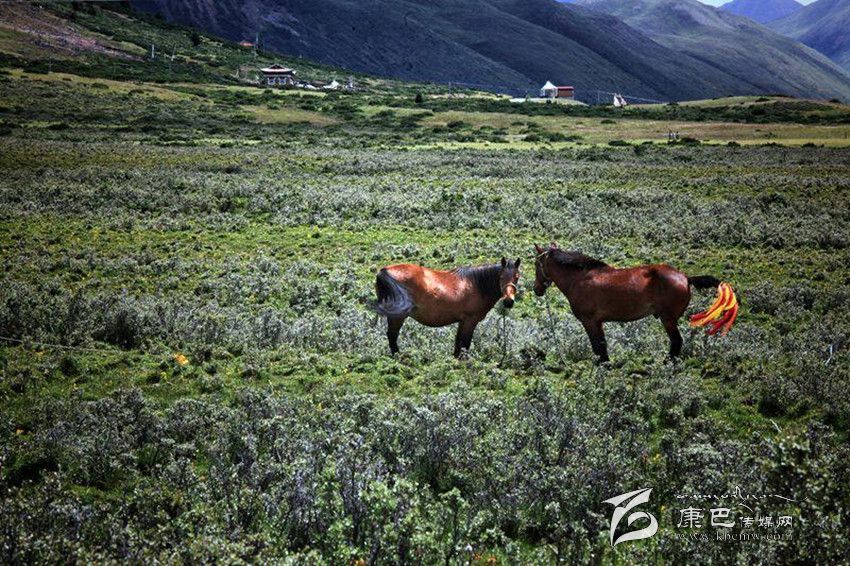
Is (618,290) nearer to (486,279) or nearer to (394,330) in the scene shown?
(486,279)

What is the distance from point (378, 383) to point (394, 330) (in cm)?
142

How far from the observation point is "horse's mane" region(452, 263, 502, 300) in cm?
1209

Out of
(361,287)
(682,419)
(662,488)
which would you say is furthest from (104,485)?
(361,287)

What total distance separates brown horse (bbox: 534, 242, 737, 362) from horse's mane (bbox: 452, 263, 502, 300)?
94 cm

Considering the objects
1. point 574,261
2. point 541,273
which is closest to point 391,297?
point 541,273

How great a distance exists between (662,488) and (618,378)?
375 cm

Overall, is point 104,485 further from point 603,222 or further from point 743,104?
point 743,104

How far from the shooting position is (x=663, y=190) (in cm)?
3625

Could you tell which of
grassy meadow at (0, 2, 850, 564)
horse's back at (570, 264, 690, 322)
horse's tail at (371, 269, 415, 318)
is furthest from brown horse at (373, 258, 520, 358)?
horse's back at (570, 264, 690, 322)

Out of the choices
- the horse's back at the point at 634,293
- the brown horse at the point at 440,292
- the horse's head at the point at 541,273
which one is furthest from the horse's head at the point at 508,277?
the horse's back at the point at 634,293

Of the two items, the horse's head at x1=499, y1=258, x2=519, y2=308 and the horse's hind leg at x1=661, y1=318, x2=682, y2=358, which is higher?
the horse's head at x1=499, y1=258, x2=519, y2=308

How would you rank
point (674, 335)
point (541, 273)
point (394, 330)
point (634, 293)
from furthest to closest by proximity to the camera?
1. point (541, 273)
2. point (394, 330)
3. point (674, 335)
4. point (634, 293)

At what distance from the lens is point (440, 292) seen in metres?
12.0

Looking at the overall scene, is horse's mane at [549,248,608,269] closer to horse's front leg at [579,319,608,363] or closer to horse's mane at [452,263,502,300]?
horse's front leg at [579,319,608,363]
